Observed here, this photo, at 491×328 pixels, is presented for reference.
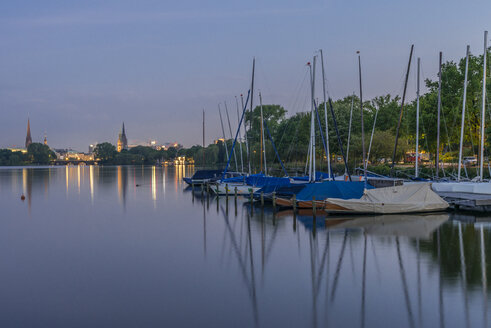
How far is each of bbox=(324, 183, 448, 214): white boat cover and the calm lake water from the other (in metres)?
0.83

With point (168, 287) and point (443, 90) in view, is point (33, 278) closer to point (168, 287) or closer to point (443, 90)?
point (168, 287)

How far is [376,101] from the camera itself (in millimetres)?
93125

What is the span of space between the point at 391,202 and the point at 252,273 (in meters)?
16.1

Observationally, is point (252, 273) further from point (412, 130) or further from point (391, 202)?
point (412, 130)

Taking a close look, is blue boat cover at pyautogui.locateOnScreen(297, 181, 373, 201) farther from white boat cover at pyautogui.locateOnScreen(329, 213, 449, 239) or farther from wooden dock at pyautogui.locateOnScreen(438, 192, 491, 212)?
wooden dock at pyautogui.locateOnScreen(438, 192, 491, 212)

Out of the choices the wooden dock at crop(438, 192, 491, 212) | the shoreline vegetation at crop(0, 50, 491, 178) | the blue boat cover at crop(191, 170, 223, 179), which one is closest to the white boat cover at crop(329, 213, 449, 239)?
the wooden dock at crop(438, 192, 491, 212)

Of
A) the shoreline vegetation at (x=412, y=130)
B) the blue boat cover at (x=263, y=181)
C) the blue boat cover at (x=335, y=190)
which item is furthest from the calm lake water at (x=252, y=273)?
the shoreline vegetation at (x=412, y=130)

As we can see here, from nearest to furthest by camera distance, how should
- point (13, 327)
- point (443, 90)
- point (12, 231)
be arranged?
point (13, 327) → point (12, 231) → point (443, 90)

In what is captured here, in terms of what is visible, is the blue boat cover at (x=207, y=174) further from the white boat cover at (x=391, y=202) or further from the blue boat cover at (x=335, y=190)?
the white boat cover at (x=391, y=202)

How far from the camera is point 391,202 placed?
30.7 m

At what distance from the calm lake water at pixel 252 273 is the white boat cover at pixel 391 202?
830 millimetres

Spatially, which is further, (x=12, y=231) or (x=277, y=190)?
(x=277, y=190)

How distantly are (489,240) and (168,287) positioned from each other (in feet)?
52.4

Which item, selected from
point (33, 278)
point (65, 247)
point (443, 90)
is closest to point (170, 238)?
point (65, 247)
